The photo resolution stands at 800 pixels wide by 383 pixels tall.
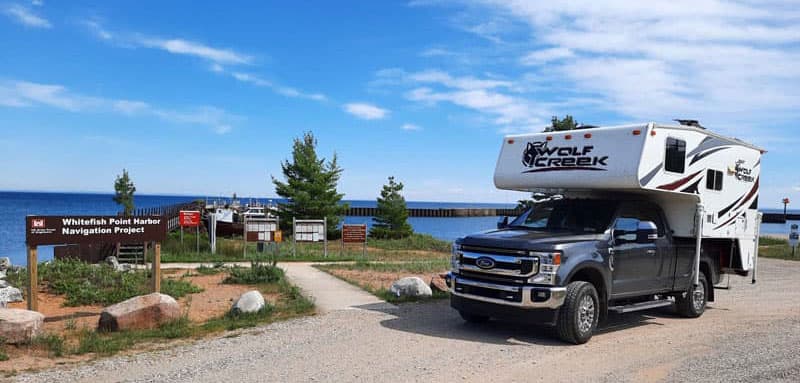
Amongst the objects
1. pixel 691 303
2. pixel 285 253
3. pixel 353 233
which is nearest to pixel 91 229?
pixel 691 303

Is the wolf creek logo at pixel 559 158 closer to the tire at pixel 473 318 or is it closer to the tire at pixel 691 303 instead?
the tire at pixel 473 318

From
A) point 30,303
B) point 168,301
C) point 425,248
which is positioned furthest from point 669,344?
point 425,248

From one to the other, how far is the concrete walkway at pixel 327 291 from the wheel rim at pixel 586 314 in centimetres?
371

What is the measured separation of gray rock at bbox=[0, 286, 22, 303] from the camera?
11172mm

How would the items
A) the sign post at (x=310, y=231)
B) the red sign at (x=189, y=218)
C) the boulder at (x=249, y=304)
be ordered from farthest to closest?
1. the sign post at (x=310, y=231)
2. the red sign at (x=189, y=218)
3. the boulder at (x=249, y=304)

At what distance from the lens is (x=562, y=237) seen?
29.6 ft

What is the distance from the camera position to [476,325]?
995 centimetres

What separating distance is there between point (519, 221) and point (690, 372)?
3.88 meters

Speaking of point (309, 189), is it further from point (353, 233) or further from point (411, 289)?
point (411, 289)

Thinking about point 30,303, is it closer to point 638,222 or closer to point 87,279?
point 87,279

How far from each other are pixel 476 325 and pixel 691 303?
3866 millimetres

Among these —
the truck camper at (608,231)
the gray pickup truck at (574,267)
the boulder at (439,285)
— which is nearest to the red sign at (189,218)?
the boulder at (439,285)

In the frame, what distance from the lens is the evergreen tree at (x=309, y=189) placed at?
34188mm

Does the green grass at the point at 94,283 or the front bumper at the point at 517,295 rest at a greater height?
the front bumper at the point at 517,295
